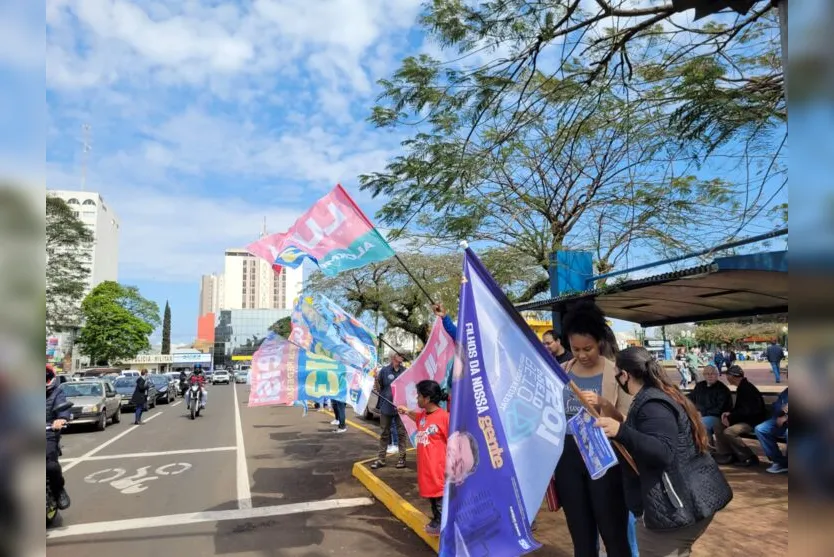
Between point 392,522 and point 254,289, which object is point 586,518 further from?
point 254,289

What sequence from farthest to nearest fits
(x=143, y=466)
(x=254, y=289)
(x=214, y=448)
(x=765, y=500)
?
(x=254, y=289), (x=214, y=448), (x=143, y=466), (x=765, y=500)

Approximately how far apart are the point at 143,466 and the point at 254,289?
454ft

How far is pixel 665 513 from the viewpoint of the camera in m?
2.58

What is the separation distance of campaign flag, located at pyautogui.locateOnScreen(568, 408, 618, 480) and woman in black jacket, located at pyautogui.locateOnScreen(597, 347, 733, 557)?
181 mm

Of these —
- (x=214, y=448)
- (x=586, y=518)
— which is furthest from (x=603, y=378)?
(x=214, y=448)

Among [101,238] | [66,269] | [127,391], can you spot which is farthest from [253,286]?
[127,391]

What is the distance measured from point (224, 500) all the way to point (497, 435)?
5.07 m

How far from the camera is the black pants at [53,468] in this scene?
214 inches

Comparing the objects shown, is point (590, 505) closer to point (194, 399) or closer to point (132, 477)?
point (132, 477)

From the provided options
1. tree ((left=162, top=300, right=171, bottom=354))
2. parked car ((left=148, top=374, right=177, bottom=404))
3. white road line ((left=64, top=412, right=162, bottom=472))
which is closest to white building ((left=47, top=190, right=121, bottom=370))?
tree ((left=162, top=300, right=171, bottom=354))

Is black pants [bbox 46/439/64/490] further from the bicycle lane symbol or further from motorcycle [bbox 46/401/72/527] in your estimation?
the bicycle lane symbol

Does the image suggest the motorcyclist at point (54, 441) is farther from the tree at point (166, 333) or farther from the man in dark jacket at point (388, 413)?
the tree at point (166, 333)

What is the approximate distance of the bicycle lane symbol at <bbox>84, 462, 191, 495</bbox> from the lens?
7.70m

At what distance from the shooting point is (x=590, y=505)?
3357mm
